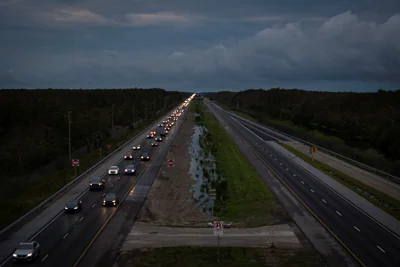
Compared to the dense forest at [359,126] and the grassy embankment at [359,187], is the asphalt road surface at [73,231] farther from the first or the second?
the dense forest at [359,126]

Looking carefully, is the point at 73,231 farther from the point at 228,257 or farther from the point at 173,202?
the point at 173,202

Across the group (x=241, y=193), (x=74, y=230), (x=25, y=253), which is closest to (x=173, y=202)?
(x=241, y=193)

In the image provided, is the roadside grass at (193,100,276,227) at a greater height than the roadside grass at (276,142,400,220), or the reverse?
the roadside grass at (276,142,400,220)

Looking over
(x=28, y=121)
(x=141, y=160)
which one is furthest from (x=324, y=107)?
(x=141, y=160)

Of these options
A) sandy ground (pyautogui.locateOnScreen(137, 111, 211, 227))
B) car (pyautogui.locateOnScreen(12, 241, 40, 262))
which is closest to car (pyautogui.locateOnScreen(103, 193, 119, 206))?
sandy ground (pyautogui.locateOnScreen(137, 111, 211, 227))

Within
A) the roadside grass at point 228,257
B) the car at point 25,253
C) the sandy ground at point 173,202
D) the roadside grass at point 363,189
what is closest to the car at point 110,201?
the sandy ground at point 173,202

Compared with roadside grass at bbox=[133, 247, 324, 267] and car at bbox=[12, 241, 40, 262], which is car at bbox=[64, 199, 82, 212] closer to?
roadside grass at bbox=[133, 247, 324, 267]

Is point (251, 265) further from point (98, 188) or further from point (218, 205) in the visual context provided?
point (98, 188)
